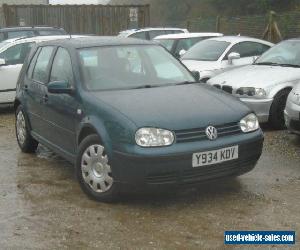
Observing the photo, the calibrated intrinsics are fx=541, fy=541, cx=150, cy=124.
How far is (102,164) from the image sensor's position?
5172 mm

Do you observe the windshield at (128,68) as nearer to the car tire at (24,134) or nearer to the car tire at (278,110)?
the car tire at (24,134)

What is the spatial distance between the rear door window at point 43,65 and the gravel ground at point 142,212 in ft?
3.77

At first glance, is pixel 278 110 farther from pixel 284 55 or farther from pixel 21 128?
pixel 21 128

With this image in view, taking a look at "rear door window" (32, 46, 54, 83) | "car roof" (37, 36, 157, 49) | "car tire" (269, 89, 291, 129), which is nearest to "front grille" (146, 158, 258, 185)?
"car roof" (37, 36, 157, 49)

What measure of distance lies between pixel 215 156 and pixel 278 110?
143 inches

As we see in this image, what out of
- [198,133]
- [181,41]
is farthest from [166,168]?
[181,41]

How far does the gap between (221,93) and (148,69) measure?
885mm

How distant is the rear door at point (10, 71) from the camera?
10.5m

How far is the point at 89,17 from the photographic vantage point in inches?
898

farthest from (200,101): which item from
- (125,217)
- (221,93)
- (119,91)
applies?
(125,217)

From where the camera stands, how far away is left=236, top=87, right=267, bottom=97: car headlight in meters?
8.27

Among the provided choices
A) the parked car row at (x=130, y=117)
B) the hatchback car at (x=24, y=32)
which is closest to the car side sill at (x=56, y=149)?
the parked car row at (x=130, y=117)

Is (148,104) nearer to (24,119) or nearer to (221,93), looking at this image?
(221,93)

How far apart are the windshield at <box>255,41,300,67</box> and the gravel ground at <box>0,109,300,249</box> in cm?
307
